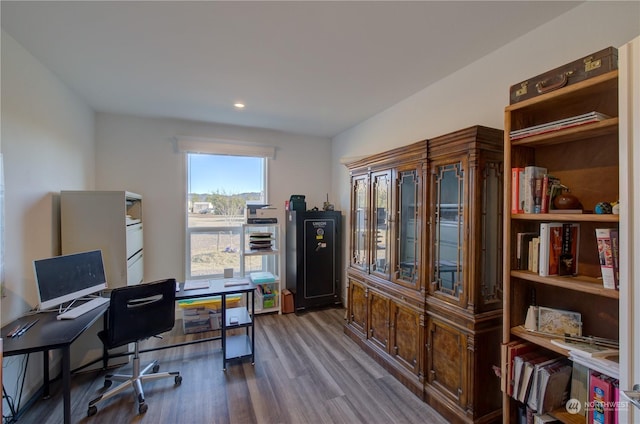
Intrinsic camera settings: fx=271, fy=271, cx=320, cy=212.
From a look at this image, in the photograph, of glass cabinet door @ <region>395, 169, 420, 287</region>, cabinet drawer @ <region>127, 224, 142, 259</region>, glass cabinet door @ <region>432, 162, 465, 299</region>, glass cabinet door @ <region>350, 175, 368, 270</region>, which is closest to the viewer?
glass cabinet door @ <region>432, 162, 465, 299</region>

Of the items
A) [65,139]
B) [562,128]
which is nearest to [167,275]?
[65,139]

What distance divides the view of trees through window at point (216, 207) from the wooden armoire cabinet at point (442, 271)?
2283 mm

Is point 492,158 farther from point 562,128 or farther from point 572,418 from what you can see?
point 572,418

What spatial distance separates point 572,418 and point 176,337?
12.2 feet

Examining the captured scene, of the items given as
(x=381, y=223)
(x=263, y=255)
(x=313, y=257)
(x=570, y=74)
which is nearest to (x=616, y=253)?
(x=570, y=74)

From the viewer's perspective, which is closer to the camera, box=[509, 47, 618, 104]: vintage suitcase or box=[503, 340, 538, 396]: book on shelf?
box=[509, 47, 618, 104]: vintage suitcase

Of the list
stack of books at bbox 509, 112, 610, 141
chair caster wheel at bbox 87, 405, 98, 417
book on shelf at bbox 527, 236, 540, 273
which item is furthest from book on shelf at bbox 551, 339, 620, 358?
chair caster wheel at bbox 87, 405, 98, 417

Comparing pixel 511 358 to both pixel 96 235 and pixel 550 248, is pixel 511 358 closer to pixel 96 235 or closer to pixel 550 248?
pixel 550 248

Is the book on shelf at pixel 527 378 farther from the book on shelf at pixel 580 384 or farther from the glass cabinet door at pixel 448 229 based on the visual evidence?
the glass cabinet door at pixel 448 229

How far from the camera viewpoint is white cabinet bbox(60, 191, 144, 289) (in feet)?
8.57

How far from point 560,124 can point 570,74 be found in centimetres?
25

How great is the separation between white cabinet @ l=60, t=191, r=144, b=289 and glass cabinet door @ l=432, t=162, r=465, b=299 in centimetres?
297

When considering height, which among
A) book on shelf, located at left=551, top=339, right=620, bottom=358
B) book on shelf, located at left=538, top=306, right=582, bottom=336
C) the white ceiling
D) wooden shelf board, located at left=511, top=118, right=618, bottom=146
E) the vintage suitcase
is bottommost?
book on shelf, located at left=551, top=339, right=620, bottom=358

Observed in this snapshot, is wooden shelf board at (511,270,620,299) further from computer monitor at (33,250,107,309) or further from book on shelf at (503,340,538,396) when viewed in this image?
computer monitor at (33,250,107,309)
